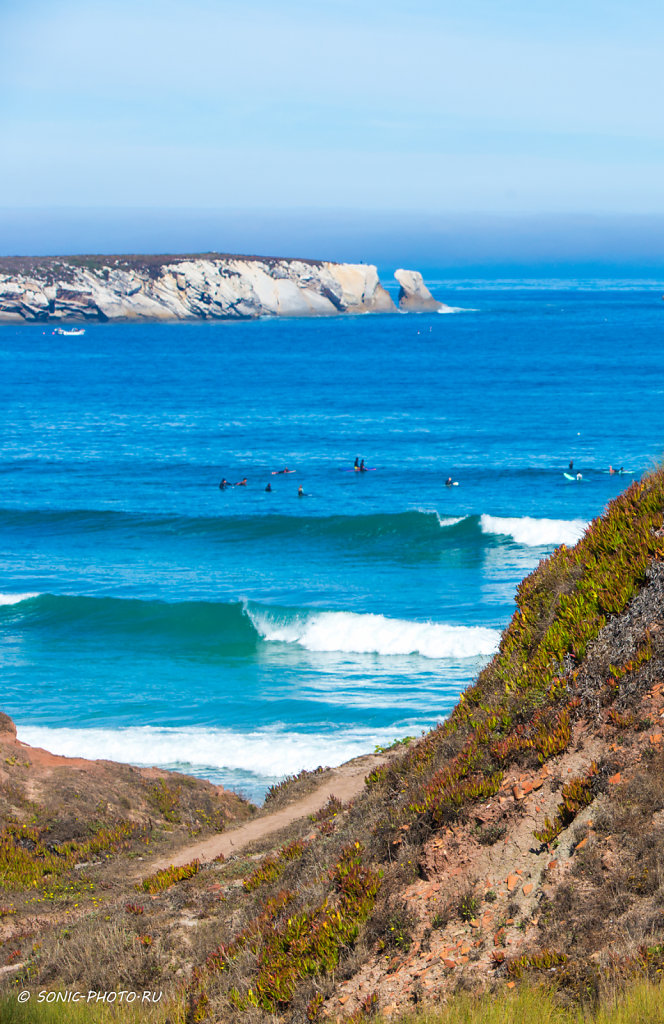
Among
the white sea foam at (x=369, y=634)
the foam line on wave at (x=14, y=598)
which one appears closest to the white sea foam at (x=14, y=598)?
the foam line on wave at (x=14, y=598)

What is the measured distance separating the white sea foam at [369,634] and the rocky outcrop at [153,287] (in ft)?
505

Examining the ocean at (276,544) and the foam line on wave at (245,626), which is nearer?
the ocean at (276,544)

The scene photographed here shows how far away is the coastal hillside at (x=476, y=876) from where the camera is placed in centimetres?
595

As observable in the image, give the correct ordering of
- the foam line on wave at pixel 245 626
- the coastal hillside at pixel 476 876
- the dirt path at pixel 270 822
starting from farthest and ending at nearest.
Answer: the foam line on wave at pixel 245 626
the dirt path at pixel 270 822
the coastal hillside at pixel 476 876

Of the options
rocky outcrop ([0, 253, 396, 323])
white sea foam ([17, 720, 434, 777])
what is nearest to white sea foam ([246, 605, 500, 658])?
white sea foam ([17, 720, 434, 777])

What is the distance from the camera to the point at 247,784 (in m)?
17.2

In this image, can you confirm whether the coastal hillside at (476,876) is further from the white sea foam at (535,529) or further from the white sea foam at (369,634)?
the white sea foam at (535,529)

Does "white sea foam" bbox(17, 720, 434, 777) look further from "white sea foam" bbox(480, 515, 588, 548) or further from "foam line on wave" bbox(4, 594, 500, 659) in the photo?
"white sea foam" bbox(480, 515, 588, 548)

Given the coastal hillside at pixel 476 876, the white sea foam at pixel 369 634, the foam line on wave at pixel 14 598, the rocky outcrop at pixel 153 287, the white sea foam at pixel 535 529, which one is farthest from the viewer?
the rocky outcrop at pixel 153 287

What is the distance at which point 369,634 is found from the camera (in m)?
26.0

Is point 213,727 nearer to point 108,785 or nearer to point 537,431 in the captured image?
point 108,785

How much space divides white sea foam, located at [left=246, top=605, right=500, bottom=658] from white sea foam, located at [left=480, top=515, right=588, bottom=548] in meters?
11.0

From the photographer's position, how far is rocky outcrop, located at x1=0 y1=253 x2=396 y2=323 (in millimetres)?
170000

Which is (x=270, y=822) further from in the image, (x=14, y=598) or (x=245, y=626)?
(x=14, y=598)
